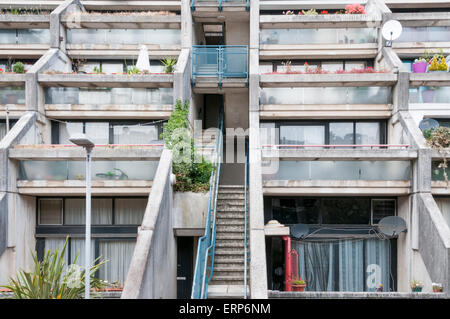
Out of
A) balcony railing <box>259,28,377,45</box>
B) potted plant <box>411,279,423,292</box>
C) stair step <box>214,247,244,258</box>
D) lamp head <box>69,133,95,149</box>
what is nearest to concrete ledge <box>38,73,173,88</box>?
balcony railing <box>259,28,377,45</box>

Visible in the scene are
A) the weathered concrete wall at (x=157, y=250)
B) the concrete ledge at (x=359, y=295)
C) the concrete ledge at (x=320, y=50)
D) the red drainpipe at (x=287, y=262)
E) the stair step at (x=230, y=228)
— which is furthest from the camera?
the concrete ledge at (x=320, y=50)

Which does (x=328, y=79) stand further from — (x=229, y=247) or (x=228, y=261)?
(x=228, y=261)

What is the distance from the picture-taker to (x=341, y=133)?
19.3 meters

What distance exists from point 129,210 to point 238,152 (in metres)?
5.76

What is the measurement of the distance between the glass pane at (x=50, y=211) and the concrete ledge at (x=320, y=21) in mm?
10497

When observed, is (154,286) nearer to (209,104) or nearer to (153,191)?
(153,191)

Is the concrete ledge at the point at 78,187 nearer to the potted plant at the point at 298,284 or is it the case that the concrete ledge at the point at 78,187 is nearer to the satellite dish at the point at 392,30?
the potted plant at the point at 298,284

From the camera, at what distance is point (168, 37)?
2069 cm

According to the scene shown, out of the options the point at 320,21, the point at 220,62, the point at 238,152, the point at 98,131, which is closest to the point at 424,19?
the point at 320,21

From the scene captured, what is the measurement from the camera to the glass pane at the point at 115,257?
57.1 ft

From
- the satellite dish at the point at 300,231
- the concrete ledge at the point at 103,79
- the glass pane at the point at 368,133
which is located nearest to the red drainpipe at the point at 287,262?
the satellite dish at the point at 300,231
